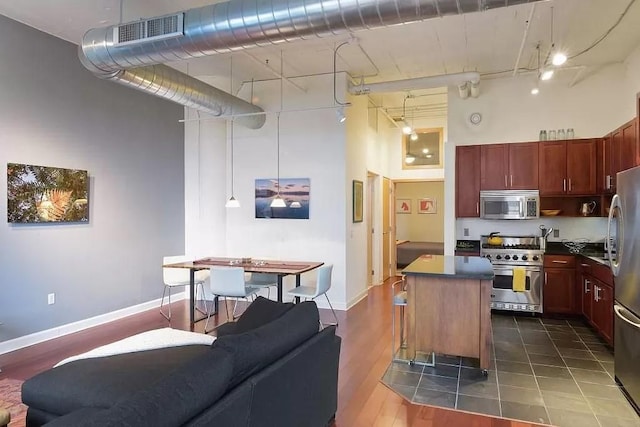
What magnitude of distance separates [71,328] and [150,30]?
139 inches

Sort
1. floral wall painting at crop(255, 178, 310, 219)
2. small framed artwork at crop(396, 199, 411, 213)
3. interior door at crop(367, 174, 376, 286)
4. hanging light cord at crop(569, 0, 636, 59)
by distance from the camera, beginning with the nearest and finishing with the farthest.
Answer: hanging light cord at crop(569, 0, 636, 59)
floral wall painting at crop(255, 178, 310, 219)
interior door at crop(367, 174, 376, 286)
small framed artwork at crop(396, 199, 411, 213)

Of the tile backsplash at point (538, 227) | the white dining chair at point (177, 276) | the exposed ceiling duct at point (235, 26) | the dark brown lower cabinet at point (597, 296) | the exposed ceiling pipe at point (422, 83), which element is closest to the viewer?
the exposed ceiling duct at point (235, 26)

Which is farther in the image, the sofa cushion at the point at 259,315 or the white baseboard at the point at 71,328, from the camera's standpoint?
the white baseboard at the point at 71,328

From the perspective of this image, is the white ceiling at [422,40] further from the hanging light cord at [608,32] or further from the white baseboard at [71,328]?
the white baseboard at [71,328]

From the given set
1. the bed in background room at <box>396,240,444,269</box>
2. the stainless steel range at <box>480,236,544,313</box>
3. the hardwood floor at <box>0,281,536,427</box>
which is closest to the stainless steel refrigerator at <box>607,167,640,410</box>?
the hardwood floor at <box>0,281,536,427</box>

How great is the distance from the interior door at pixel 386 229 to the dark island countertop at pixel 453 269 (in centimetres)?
381

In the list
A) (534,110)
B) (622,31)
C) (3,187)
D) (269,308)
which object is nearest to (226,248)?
(3,187)

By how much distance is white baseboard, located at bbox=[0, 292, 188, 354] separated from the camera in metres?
4.30

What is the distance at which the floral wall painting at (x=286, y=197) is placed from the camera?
6.27m

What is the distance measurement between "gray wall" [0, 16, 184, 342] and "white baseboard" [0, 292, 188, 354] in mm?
62

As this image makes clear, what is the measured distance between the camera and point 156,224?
6.10 metres

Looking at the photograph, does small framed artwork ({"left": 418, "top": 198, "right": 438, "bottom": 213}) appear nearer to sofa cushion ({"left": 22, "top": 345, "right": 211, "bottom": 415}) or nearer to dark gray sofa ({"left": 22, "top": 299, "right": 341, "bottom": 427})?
dark gray sofa ({"left": 22, "top": 299, "right": 341, "bottom": 427})

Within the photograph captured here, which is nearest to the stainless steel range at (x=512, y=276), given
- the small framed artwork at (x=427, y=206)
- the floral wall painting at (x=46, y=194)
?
the floral wall painting at (x=46, y=194)

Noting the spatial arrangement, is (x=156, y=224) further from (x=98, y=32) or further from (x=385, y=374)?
(x=385, y=374)
